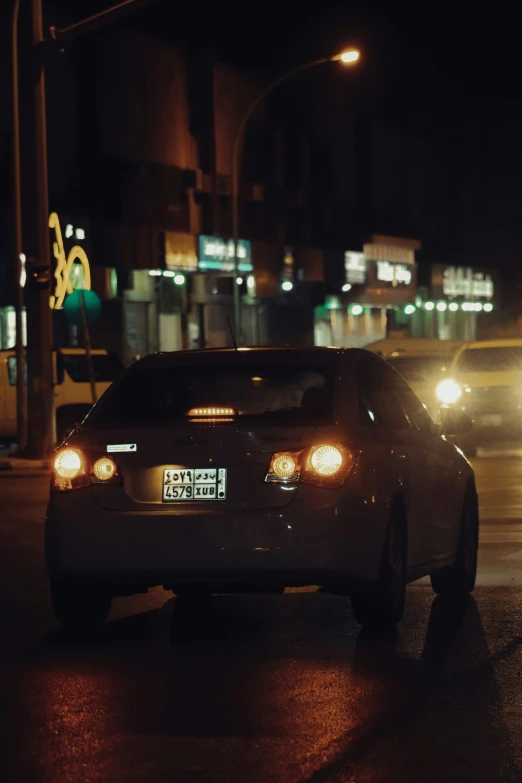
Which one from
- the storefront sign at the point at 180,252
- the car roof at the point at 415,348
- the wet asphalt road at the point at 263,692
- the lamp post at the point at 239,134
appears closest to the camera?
the wet asphalt road at the point at 263,692

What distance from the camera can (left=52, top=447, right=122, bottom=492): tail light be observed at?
8.06m

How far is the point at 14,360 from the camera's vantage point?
2638 cm

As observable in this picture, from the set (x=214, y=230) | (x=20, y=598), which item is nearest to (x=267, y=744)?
(x=20, y=598)

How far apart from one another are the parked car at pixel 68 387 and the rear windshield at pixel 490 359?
20.1ft

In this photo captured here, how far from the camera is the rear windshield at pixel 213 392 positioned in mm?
8328

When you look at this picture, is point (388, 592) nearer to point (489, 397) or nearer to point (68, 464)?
point (68, 464)

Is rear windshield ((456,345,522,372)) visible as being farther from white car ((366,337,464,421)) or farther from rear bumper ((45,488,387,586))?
rear bumper ((45,488,387,586))

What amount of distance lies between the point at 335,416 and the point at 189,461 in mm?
809

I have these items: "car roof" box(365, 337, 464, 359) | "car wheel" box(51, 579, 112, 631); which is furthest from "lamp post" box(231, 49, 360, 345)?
"car wheel" box(51, 579, 112, 631)

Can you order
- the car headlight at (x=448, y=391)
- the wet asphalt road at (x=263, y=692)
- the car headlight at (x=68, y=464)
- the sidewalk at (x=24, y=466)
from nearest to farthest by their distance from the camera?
the wet asphalt road at (x=263, y=692) < the car headlight at (x=68, y=464) < the sidewalk at (x=24, y=466) < the car headlight at (x=448, y=391)

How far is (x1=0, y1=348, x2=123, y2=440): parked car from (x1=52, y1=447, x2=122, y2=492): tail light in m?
17.5

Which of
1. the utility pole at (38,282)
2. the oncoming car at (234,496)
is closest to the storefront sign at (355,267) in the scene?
the utility pole at (38,282)

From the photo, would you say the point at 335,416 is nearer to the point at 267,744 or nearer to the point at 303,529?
the point at 303,529

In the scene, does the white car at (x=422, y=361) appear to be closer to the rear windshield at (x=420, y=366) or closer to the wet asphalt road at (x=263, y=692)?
the rear windshield at (x=420, y=366)
